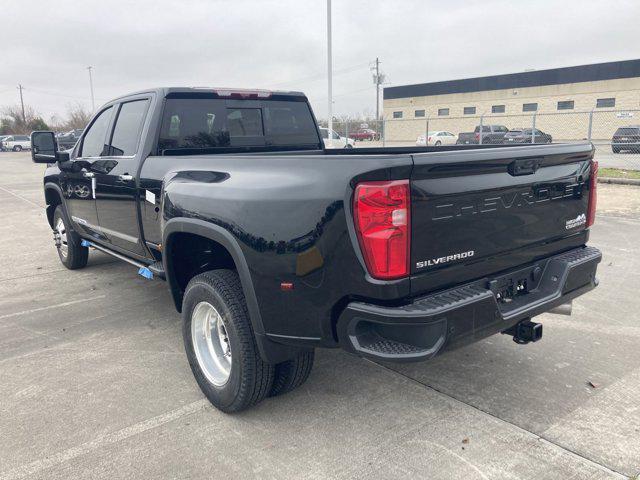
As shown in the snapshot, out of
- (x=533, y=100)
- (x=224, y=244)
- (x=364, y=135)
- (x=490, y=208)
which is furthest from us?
(x=533, y=100)

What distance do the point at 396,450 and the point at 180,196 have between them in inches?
75.6

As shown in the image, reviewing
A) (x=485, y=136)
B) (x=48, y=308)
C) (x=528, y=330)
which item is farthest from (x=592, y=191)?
(x=485, y=136)

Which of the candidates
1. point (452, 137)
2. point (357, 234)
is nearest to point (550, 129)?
point (452, 137)

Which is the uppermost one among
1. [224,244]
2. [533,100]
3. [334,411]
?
[533,100]

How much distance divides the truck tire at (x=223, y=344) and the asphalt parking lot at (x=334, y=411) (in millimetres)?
163

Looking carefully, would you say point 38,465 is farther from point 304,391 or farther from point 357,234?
point 357,234

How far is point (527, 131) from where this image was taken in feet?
87.8

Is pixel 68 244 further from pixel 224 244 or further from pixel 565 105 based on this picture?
pixel 565 105

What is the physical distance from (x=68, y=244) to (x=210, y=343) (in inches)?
150

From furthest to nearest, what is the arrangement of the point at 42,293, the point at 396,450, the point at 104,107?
the point at 42,293 → the point at 104,107 → the point at 396,450

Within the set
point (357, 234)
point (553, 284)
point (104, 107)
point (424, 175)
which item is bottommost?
point (553, 284)

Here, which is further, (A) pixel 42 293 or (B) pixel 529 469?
(A) pixel 42 293

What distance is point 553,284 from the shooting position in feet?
9.69

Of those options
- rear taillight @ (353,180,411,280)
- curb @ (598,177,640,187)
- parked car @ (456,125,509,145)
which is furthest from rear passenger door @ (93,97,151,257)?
parked car @ (456,125,509,145)
